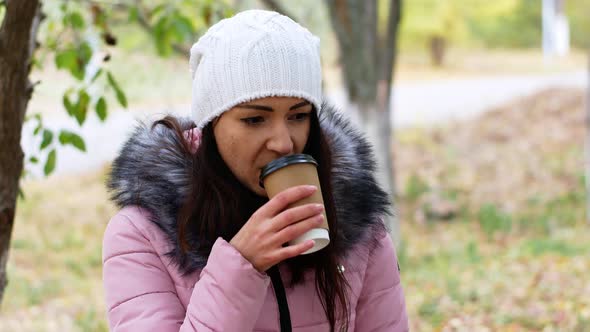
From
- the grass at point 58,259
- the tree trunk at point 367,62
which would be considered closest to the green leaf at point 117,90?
the grass at point 58,259

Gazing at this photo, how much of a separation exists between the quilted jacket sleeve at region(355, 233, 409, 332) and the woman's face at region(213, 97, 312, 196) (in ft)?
1.20

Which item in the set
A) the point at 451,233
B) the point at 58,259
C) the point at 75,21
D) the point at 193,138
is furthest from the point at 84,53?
the point at 451,233

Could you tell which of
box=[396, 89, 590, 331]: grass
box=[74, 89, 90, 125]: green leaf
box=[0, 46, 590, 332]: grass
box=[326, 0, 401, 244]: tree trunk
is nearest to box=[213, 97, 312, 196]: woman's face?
box=[0, 46, 590, 332]: grass


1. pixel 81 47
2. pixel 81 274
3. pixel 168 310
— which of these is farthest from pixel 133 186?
pixel 81 274

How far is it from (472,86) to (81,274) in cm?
1300

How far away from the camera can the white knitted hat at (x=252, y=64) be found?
1.73 m

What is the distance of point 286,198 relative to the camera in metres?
1.56

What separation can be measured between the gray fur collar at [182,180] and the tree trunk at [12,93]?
23.0 inches

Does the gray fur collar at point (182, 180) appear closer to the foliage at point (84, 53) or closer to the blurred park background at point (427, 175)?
the blurred park background at point (427, 175)

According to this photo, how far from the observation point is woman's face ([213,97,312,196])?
1.70 m

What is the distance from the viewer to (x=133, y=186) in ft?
6.21

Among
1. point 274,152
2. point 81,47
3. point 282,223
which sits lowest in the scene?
point 282,223

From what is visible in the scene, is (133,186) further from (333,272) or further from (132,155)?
(333,272)

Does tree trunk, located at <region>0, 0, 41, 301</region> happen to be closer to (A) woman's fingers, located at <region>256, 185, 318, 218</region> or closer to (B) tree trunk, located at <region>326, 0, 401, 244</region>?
(A) woman's fingers, located at <region>256, 185, 318, 218</region>
